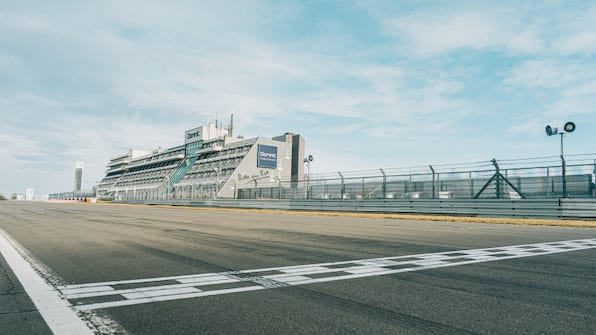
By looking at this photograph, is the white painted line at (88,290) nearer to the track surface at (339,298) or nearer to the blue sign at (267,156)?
the track surface at (339,298)

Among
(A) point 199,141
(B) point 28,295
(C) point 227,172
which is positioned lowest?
(B) point 28,295

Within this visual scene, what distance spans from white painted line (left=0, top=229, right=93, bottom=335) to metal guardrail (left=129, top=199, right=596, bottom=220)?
19.3 meters

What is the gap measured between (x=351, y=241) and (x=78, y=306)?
20.4ft

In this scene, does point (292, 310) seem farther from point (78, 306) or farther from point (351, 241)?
point (351, 241)

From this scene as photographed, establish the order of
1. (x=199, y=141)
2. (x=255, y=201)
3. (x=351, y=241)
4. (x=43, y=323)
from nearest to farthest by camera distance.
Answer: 1. (x=43, y=323)
2. (x=351, y=241)
3. (x=255, y=201)
4. (x=199, y=141)

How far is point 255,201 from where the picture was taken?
3653cm

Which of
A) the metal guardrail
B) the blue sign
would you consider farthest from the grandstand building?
the metal guardrail

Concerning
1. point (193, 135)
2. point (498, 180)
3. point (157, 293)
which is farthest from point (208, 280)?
point (193, 135)

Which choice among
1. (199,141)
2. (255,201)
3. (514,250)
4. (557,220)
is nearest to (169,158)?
(199,141)

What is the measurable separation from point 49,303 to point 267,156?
77.9 m

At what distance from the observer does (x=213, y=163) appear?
276 ft

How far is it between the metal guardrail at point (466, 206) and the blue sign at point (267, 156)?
45.4 meters

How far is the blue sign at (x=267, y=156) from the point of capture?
262 feet

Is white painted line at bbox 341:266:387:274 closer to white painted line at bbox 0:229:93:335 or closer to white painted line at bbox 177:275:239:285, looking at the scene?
white painted line at bbox 177:275:239:285
